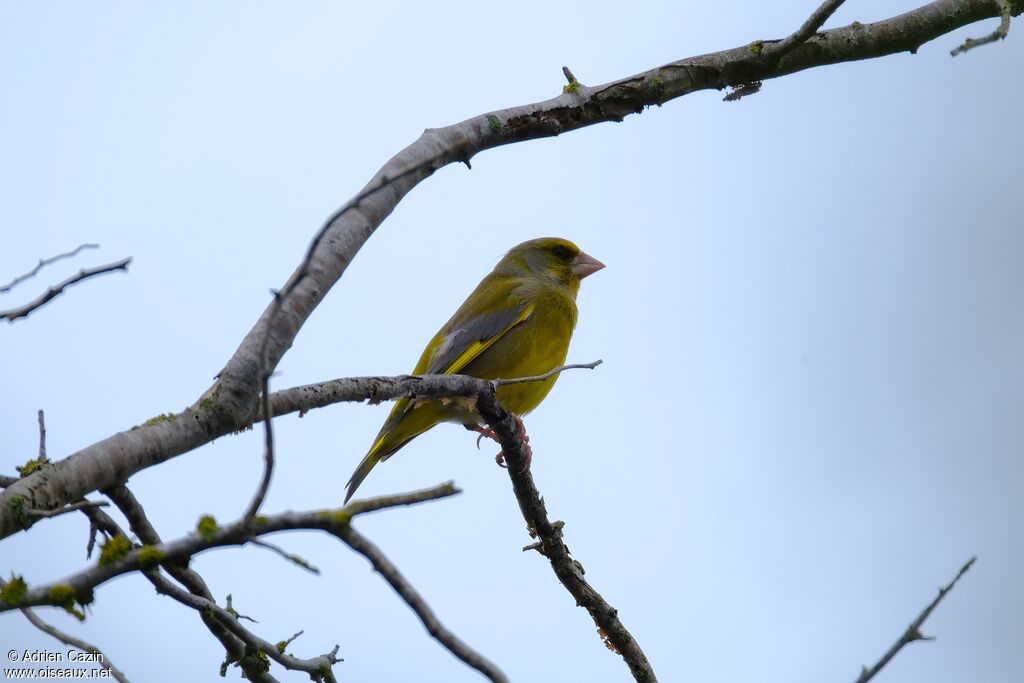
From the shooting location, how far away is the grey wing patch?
6129 millimetres

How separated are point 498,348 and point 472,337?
0.56 feet

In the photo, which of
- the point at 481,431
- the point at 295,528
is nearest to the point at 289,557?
the point at 295,528

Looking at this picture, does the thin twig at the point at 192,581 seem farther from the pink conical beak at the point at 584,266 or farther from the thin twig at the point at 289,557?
the pink conical beak at the point at 584,266

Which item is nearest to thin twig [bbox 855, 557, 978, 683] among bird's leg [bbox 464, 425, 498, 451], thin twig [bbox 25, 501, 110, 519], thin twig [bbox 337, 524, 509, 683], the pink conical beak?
thin twig [bbox 337, 524, 509, 683]

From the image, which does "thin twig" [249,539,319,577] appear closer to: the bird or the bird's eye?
the bird

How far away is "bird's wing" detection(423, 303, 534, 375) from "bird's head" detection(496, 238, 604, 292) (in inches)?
32.5

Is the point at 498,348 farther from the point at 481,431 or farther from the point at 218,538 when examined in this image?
the point at 218,538

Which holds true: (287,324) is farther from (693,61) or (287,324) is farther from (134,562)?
(693,61)

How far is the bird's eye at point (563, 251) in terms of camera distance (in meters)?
7.27

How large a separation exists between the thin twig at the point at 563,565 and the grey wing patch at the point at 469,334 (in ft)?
5.74

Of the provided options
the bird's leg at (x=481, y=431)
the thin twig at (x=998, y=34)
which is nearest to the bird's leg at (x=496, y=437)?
the bird's leg at (x=481, y=431)

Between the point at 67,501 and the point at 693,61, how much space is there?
2.96 metres

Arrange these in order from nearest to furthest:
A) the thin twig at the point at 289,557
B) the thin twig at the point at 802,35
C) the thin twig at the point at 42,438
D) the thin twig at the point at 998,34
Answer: the thin twig at the point at 289,557 < the thin twig at the point at 42,438 < the thin twig at the point at 802,35 < the thin twig at the point at 998,34

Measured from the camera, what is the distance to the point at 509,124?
12.3 ft
